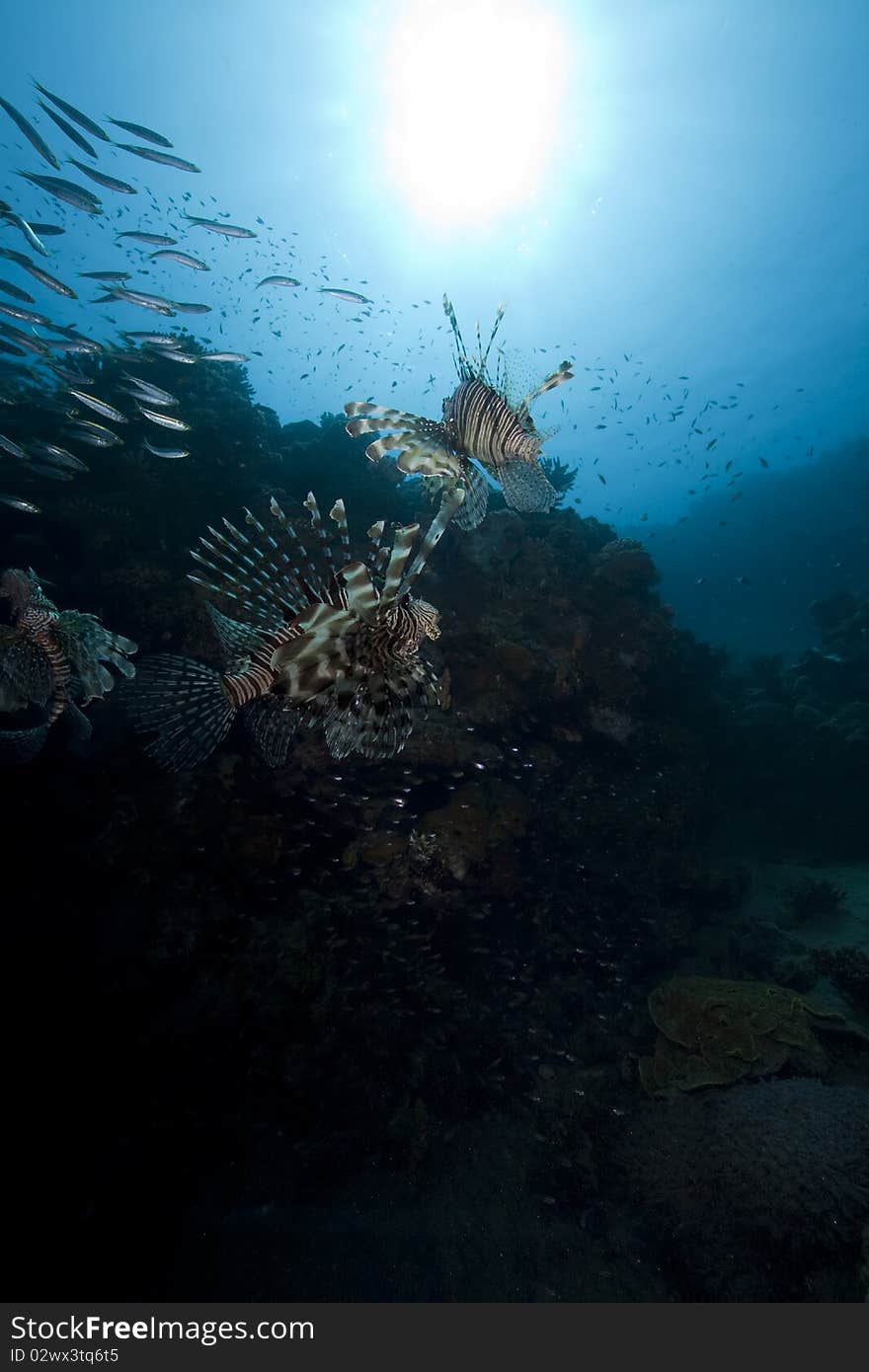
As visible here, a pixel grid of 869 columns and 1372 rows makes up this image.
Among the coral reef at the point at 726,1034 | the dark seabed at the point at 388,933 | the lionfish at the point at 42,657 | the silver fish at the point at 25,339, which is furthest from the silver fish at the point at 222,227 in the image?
the coral reef at the point at 726,1034

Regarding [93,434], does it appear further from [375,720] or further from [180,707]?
[375,720]

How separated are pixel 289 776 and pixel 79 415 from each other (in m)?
8.96

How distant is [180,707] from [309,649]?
5.65 ft

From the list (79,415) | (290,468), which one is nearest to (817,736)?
(290,468)

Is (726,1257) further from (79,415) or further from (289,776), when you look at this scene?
(79,415)

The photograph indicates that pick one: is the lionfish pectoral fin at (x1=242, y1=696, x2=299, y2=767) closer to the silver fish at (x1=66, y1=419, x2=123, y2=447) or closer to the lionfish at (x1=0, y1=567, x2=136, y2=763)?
the lionfish at (x1=0, y1=567, x2=136, y2=763)

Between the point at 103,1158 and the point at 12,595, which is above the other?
the point at 12,595

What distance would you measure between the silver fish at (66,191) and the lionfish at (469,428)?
28.3 ft

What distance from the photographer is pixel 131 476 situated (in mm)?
10039

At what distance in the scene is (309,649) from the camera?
2.49 metres

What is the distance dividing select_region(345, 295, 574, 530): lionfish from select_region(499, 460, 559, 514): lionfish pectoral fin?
0.06 meters

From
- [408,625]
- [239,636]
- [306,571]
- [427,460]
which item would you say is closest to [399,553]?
[408,625]

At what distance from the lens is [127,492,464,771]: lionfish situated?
8.15ft
